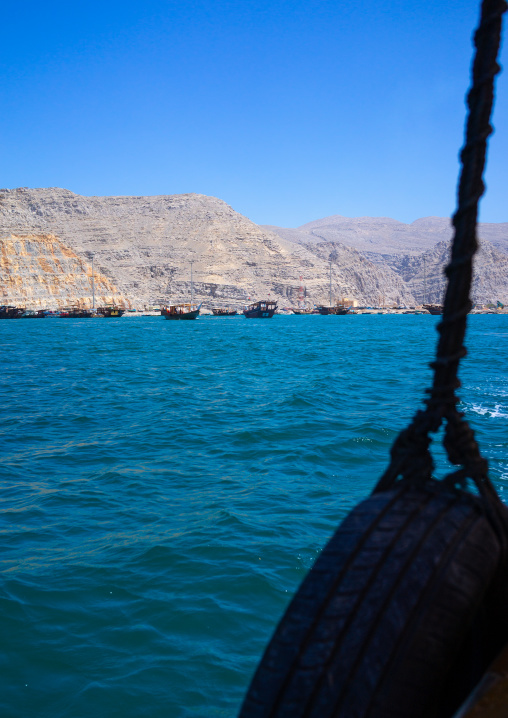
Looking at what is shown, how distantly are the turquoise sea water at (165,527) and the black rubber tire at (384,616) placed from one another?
8.50 feet

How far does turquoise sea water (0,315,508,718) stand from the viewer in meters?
3.87

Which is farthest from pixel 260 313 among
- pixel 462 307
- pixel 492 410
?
pixel 462 307

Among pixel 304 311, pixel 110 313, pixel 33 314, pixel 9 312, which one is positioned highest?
pixel 304 311

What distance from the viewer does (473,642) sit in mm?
1704

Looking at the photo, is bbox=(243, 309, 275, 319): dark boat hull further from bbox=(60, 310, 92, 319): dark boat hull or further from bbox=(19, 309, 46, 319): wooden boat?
bbox=(19, 309, 46, 319): wooden boat

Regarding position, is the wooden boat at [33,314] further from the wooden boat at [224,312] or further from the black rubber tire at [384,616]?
the black rubber tire at [384,616]

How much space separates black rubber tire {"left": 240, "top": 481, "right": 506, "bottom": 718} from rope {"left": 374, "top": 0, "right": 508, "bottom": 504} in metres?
0.13

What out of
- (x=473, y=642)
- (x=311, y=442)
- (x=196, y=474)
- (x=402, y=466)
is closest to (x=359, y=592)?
(x=402, y=466)

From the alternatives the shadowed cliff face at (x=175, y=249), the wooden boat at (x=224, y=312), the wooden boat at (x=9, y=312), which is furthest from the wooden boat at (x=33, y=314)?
the wooden boat at (x=224, y=312)

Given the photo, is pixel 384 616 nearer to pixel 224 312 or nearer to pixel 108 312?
pixel 108 312

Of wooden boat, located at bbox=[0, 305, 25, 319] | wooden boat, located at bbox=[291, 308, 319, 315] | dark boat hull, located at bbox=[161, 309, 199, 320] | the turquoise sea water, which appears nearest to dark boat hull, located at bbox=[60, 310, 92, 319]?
wooden boat, located at bbox=[0, 305, 25, 319]

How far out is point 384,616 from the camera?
1.38 metres

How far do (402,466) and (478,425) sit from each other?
1027 centimetres

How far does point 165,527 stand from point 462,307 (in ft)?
17.4
